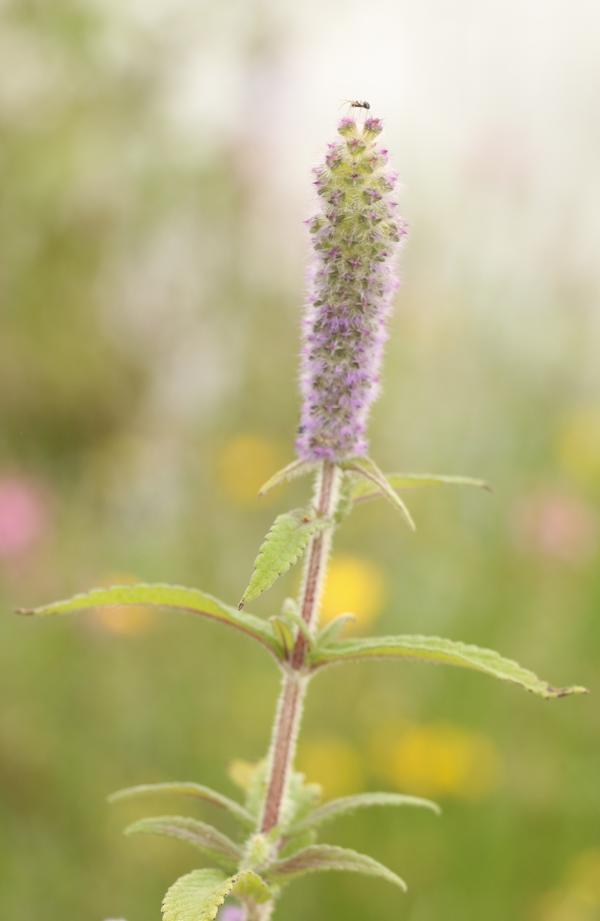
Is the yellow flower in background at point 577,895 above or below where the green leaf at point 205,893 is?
above

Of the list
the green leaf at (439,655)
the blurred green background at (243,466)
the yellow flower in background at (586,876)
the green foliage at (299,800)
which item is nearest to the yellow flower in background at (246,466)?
the blurred green background at (243,466)

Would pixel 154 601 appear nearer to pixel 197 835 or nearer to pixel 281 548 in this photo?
pixel 281 548

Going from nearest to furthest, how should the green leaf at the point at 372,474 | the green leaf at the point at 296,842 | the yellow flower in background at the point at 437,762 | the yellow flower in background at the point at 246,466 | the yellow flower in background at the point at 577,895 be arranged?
1. the green leaf at the point at 372,474
2. the green leaf at the point at 296,842
3. the yellow flower in background at the point at 577,895
4. the yellow flower in background at the point at 437,762
5. the yellow flower in background at the point at 246,466

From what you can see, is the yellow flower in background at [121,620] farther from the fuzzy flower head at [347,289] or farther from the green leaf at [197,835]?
the fuzzy flower head at [347,289]

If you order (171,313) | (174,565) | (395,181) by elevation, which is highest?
(171,313)

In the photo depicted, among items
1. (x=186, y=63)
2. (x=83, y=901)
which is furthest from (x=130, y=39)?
(x=83, y=901)

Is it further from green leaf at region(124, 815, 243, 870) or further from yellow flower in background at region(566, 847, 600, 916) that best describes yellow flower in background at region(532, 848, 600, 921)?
green leaf at region(124, 815, 243, 870)

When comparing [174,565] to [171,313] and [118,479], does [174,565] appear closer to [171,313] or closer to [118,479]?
[118,479]
